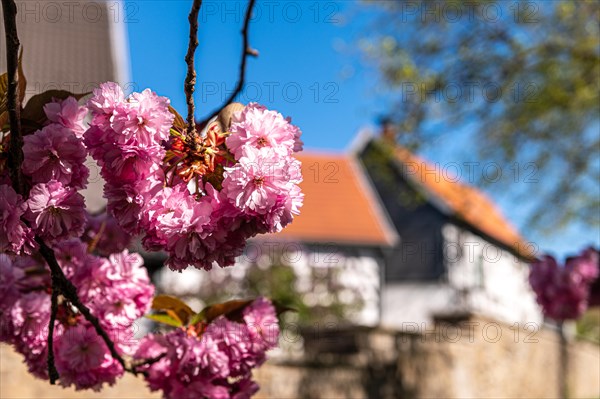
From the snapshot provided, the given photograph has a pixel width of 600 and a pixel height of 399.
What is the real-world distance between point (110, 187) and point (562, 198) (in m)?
9.26

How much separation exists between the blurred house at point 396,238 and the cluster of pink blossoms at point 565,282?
11151 millimetres

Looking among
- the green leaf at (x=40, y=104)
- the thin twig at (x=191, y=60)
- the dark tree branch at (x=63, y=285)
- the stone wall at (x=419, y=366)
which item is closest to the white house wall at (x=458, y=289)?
the stone wall at (x=419, y=366)

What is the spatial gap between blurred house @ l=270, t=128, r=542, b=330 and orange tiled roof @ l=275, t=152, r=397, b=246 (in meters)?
0.02

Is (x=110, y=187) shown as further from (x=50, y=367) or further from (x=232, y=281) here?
(x=232, y=281)

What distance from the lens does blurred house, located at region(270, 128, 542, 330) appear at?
18000 mm

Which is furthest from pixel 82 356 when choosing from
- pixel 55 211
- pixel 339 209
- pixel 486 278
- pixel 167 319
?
pixel 486 278

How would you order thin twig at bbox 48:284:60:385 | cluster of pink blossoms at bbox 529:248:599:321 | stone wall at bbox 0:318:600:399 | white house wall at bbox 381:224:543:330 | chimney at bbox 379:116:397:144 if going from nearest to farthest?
thin twig at bbox 48:284:60:385, cluster of pink blossoms at bbox 529:248:599:321, stone wall at bbox 0:318:600:399, chimney at bbox 379:116:397:144, white house wall at bbox 381:224:543:330

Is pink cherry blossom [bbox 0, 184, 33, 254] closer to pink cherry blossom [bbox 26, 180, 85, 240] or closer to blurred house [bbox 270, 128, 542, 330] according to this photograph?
pink cherry blossom [bbox 26, 180, 85, 240]

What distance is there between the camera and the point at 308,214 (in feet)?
59.8

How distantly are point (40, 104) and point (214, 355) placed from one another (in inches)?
28.1

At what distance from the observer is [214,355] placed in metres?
1.79

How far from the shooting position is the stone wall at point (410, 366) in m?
7.16

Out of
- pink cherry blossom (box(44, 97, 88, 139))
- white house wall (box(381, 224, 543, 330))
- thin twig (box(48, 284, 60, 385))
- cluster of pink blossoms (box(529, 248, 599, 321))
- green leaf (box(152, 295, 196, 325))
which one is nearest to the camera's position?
pink cherry blossom (box(44, 97, 88, 139))

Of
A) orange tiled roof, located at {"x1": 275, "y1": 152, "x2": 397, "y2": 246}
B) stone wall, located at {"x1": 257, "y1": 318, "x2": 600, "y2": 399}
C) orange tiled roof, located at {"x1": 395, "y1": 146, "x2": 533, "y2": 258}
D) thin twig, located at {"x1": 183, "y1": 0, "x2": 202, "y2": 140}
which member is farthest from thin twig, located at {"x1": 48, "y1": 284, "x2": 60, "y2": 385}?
orange tiled roof, located at {"x1": 275, "y1": 152, "x2": 397, "y2": 246}
